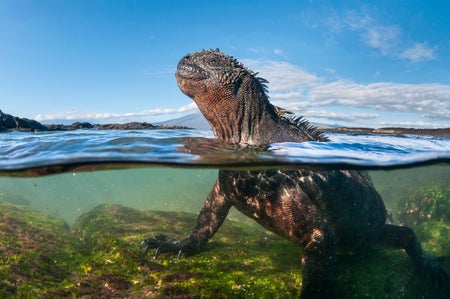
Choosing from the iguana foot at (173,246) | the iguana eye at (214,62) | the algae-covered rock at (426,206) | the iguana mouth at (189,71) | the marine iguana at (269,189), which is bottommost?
the algae-covered rock at (426,206)

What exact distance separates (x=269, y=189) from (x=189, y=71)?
2359mm

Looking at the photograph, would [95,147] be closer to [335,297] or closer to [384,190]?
[335,297]

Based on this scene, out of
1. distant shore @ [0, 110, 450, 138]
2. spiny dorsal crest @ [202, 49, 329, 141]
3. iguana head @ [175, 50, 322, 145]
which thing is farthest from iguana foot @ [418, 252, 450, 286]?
distant shore @ [0, 110, 450, 138]

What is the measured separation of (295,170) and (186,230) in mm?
4683

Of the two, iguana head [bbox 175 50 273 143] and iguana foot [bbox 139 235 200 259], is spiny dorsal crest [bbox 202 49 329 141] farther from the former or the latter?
iguana foot [bbox 139 235 200 259]

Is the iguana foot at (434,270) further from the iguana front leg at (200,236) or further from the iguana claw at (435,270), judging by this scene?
the iguana front leg at (200,236)

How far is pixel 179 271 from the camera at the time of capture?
18.3 feet

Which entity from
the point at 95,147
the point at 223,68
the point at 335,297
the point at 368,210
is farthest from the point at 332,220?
the point at 95,147

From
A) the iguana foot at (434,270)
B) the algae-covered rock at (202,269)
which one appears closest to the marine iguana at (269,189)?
the algae-covered rock at (202,269)

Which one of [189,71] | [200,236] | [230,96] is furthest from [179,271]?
[189,71]

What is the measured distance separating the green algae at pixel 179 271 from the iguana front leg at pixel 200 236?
0.18 meters

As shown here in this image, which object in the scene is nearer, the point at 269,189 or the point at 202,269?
the point at 269,189

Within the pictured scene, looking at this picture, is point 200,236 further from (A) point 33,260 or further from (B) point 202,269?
(A) point 33,260

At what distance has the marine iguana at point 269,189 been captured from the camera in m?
4.82
